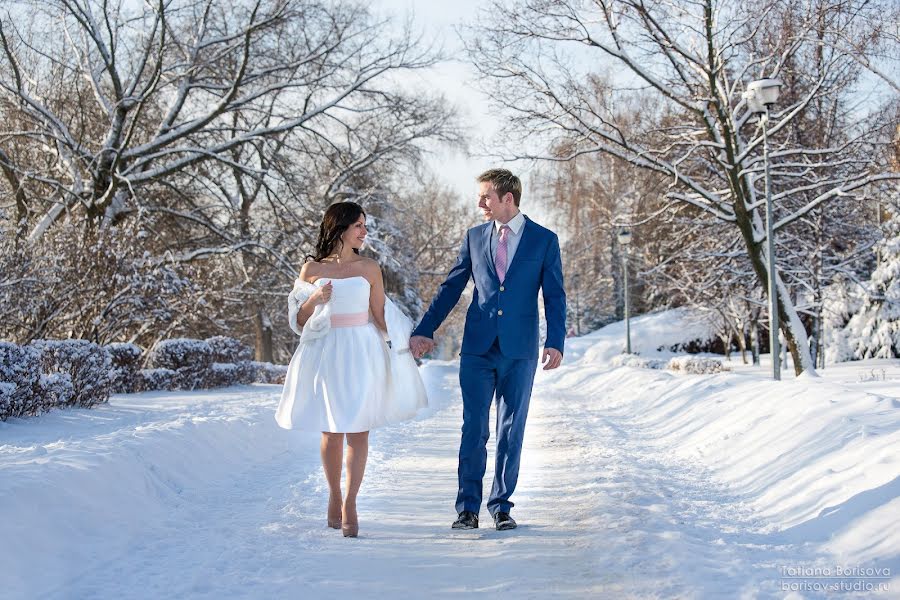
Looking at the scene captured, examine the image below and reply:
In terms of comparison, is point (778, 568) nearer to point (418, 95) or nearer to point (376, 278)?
point (376, 278)

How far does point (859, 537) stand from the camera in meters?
4.23

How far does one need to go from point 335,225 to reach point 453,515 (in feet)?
6.75

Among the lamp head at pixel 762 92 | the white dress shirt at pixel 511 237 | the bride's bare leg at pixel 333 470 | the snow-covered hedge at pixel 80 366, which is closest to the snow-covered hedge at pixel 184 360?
the snow-covered hedge at pixel 80 366

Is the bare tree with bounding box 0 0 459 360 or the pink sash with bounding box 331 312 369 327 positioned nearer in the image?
the pink sash with bounding box 331 312 369 327

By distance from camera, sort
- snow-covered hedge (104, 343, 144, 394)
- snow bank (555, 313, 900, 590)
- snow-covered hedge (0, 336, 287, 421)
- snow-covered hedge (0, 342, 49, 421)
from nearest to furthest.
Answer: snow bank (555, 313, 900, 590)
snow-covered hedge (0, 342, 49, 421)
snow-covered hedge (0, 336, 287, 421)
snow-covered hedge (104, 343, 144, 394)

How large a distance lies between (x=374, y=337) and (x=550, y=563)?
5.88ft

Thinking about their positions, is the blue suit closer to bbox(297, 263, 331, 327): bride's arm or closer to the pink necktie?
the pink necktie

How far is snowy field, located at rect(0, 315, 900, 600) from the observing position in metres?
3.93

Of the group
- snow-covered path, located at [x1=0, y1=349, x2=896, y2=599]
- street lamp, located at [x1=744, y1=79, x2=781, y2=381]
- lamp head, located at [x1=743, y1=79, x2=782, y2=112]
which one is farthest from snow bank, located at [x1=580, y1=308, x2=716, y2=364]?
snow-covered path, located at [x1=0, y1=349, x2=896, y2=599]

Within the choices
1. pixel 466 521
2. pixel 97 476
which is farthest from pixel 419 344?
pixel 97 476

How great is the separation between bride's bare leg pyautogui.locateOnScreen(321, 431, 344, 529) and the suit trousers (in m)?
0.74

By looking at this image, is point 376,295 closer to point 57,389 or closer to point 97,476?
point 97,476

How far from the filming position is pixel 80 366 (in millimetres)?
10602

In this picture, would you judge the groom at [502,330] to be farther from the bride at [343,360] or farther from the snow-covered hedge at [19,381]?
the snow-covered hedge at [19,381]
